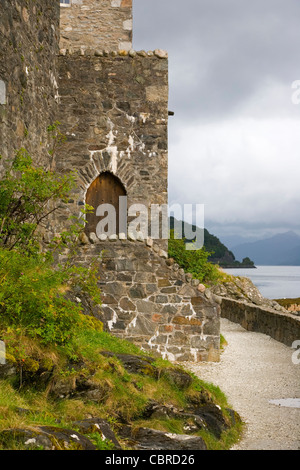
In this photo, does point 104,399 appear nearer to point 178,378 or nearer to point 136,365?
point 136,365

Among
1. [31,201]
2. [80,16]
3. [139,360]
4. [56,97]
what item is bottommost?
[139,360]

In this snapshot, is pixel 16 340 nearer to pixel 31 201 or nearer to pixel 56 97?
pixel 31 201

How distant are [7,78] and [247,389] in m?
7.07

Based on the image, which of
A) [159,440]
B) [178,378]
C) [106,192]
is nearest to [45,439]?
[159,440]

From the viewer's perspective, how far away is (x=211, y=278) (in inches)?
749

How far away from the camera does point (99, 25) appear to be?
1791cm

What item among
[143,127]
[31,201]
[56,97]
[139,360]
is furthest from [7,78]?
[139,360]

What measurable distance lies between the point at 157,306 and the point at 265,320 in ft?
20.5

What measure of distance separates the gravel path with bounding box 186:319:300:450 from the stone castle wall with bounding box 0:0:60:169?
574cm

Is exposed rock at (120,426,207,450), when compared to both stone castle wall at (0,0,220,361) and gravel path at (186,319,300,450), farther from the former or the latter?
stone castle wall at (0,0,220,361)

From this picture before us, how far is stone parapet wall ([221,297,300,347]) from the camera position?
13.0m

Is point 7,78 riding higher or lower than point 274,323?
higher

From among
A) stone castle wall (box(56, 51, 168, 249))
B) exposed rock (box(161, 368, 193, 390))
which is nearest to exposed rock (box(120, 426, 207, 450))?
exposed rock (box(161, 368, 193, 390))

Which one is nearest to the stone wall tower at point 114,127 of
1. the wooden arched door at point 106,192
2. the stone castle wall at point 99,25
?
the wooden arched door at point 106,192
